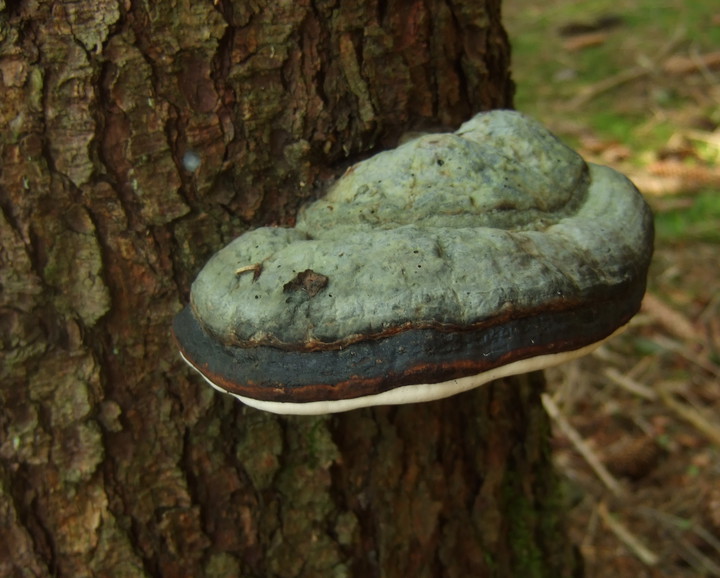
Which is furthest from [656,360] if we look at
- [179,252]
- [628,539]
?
[179,252]

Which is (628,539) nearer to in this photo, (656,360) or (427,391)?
(656,360)

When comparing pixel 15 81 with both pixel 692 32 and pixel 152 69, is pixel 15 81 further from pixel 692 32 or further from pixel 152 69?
pixel 692 32

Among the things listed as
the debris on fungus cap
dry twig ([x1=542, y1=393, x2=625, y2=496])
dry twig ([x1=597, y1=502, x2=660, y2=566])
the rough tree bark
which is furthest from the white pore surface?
dry twig ([x1=597, y1=502, x2=660, y2=566])

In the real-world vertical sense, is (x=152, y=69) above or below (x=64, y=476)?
above

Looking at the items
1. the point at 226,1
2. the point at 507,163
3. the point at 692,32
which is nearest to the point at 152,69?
the point at 226,1

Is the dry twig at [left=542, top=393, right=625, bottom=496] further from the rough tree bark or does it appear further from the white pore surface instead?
the white pore surface
